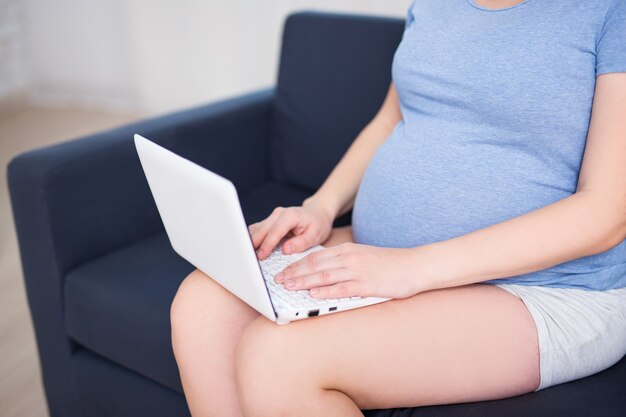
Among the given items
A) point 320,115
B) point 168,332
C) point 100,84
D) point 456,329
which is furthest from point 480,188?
point 100,84

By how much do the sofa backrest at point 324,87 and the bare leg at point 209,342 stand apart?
2.26ft

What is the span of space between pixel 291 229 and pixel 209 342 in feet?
0.68

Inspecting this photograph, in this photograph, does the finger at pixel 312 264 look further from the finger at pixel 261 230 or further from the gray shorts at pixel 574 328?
the gray shorts at pixel 574 328

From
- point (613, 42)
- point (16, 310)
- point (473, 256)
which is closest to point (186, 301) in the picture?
point (473, 256)

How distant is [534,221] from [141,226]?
2.91 ft

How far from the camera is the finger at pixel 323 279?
31.9 inches

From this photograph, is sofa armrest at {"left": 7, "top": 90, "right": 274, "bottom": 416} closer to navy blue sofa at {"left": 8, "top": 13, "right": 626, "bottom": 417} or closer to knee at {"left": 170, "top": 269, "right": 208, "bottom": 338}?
navy blue sofa at {"left": 8, "top": 13, "right": 626, "bottom": 417}

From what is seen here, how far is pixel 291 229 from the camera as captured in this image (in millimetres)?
1004

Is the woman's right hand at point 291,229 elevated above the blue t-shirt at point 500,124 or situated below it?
below

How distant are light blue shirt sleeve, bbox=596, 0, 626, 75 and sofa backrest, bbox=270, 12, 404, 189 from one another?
0.67 m

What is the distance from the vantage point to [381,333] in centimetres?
79

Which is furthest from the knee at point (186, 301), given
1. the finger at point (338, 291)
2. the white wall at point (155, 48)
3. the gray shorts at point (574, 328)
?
the white wall at point (155, 48)

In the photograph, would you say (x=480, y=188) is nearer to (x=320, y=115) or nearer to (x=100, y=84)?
(x=320, y=115)

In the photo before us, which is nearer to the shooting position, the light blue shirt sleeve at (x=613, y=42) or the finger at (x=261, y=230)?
the light blue shirt sleeve at (x=613, y=42)
